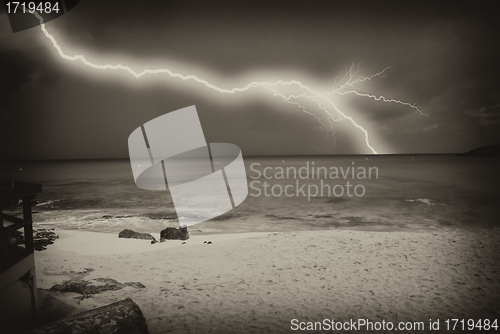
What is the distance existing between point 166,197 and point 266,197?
245 inches

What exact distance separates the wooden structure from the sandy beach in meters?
0.56

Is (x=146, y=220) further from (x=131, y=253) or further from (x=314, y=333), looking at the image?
(x=314, y=333)

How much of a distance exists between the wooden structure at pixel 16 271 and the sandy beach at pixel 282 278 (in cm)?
56

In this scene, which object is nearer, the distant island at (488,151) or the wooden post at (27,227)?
the wooden post at (27,227)

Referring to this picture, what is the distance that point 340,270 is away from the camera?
5.92m

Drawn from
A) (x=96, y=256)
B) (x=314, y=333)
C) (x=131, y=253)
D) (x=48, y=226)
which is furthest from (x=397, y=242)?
(x=48, y=226)

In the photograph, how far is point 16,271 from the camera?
3502 millimetres

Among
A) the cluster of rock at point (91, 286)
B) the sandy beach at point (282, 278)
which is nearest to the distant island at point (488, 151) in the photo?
the sandy beach at point (282, 278)

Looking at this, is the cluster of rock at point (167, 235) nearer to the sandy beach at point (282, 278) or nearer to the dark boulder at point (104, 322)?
the sandy beach at point (282, 278)

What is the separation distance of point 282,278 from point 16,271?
393 cm

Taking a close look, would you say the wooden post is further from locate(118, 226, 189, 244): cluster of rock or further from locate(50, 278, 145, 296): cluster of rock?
locate(118, 226, 189, 244): cluster of rock

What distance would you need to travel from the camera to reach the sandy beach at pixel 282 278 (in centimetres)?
431

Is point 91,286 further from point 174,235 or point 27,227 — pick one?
point 174,235

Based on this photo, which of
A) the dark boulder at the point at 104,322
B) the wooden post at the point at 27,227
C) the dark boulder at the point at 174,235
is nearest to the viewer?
the dark boulder at the point at 104,322
